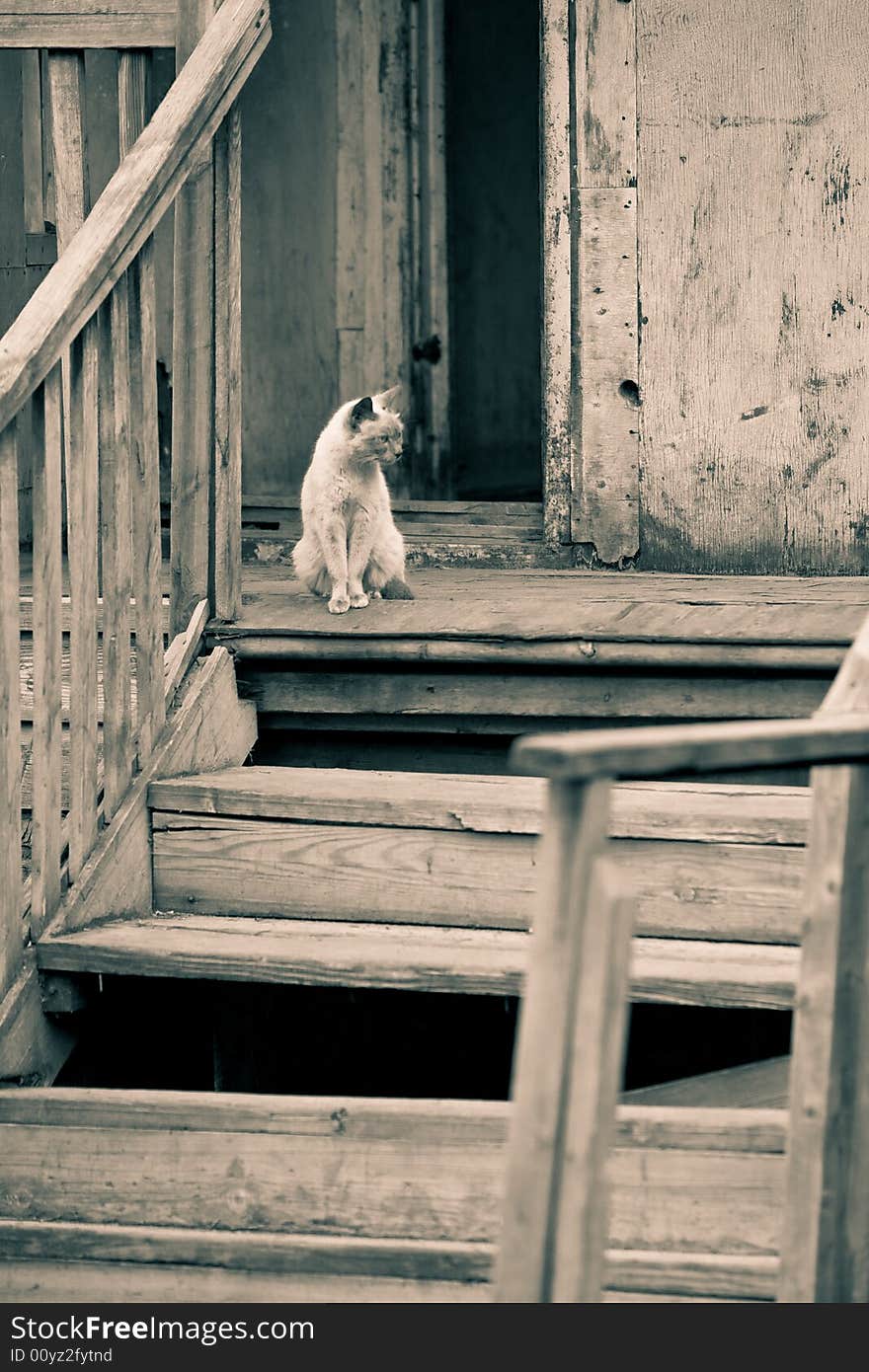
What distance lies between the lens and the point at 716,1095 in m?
2.95

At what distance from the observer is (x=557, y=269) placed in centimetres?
464

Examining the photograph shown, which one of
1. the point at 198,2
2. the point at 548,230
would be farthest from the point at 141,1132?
the point at 548,230

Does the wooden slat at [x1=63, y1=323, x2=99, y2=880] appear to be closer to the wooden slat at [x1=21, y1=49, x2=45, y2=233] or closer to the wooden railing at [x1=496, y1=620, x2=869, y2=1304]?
the wooden railing at [x1=496, y1=620, x2=869, y2=1304]

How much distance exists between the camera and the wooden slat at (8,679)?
9.75 ft

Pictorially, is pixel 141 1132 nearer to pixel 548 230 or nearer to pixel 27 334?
pixel 27 334

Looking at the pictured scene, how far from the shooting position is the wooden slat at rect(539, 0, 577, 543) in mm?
4551

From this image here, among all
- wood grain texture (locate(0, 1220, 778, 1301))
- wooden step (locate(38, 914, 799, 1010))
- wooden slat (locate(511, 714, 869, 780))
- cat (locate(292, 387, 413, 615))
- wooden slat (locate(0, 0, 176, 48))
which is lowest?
wood grain texture (locate(0, 1220, 778, 1301))

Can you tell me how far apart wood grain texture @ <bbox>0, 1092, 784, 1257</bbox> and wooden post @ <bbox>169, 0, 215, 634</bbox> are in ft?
4.21

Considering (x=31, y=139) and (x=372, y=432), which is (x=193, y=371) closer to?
(x=372, y=432)

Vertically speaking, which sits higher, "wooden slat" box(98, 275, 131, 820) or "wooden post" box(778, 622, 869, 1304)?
"wooden slat" box(98, 275, 131, 820)

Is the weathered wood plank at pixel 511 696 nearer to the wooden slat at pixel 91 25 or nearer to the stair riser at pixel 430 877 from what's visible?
the stair riser at pixel 430 877

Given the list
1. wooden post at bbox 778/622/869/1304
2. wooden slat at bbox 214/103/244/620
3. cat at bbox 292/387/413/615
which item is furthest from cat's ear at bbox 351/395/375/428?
wooden post at bbox 778/622/869/1304

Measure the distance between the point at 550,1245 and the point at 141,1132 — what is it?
147 cm

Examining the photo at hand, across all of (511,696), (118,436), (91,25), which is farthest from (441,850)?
(91,25)
